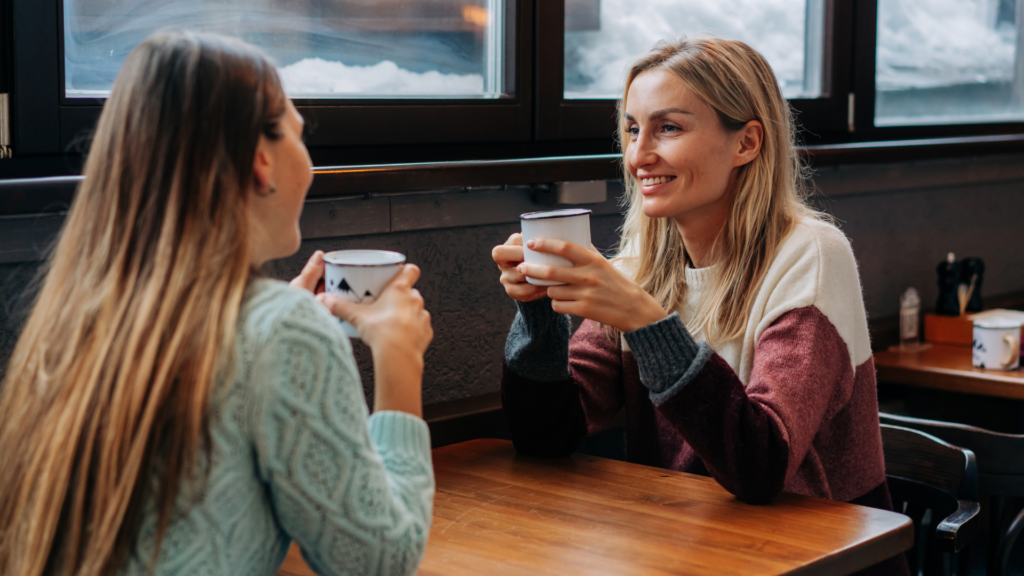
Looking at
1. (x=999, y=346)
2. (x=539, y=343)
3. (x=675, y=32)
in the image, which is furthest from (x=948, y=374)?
(x=539, y=343)

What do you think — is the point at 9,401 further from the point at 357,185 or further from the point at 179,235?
the point at 357,185

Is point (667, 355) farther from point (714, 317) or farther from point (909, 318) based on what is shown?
point (909, 318)

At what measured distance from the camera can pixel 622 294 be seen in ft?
4.36

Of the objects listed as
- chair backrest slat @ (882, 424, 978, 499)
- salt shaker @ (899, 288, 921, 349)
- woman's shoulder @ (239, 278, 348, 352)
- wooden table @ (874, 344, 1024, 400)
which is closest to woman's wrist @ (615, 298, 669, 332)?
woman's shoulder @ (239, 278, 348, 352)

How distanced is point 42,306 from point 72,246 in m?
A: 0.07

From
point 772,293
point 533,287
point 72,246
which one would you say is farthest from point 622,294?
point 72,246

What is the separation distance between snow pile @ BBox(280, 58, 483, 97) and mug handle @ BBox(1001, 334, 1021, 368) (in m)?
1.45

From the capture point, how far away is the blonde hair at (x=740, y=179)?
1.58 meters

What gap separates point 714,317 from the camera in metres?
1.59

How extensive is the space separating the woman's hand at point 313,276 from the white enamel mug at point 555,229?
30 centimetres

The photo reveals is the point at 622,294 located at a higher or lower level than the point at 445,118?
lower

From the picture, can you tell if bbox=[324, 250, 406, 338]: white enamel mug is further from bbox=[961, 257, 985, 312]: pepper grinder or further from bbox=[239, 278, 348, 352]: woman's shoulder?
bbox=[961, 257, 985, 312]: pepper grinder

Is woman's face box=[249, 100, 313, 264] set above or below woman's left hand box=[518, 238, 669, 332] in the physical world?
above

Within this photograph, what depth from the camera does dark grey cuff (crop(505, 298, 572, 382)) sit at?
158 cm
